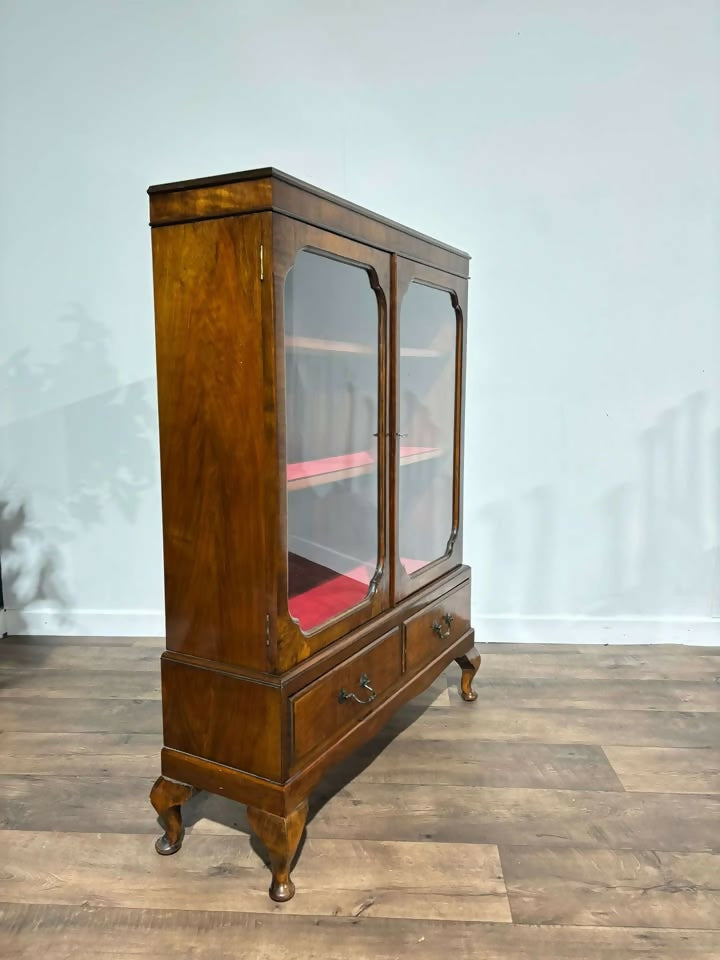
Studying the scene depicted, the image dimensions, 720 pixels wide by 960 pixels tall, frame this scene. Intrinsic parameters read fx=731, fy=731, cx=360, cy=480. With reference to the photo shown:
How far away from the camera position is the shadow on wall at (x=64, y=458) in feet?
8.29

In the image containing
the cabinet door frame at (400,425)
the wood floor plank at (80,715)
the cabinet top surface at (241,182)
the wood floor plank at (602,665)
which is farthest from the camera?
the wood floor plank at (602,665)

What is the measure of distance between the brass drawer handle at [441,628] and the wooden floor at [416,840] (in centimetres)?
26

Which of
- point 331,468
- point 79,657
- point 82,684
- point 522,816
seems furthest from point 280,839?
point 79,657

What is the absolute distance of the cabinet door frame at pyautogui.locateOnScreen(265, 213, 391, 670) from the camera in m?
1.16

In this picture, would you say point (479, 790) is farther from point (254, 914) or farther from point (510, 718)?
point (254, 914)

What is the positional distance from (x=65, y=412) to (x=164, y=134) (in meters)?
1.00

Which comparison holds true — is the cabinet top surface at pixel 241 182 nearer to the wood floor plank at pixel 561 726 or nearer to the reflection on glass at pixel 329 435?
the reflection on glass at pixel 329 435

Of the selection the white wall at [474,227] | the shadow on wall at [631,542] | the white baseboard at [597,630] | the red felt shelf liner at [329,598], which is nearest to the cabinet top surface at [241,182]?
the red felt shelf liner at [329,598]

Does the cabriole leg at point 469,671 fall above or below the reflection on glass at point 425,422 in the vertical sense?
below

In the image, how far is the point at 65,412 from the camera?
255 centimetres

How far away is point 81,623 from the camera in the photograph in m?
→ 2.63

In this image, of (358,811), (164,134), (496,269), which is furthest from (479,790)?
(164,134)

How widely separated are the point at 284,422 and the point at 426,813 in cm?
90

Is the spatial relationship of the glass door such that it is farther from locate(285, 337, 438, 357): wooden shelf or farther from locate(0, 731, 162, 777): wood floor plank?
locate(0, 731, 162, 777): wood floor plank
